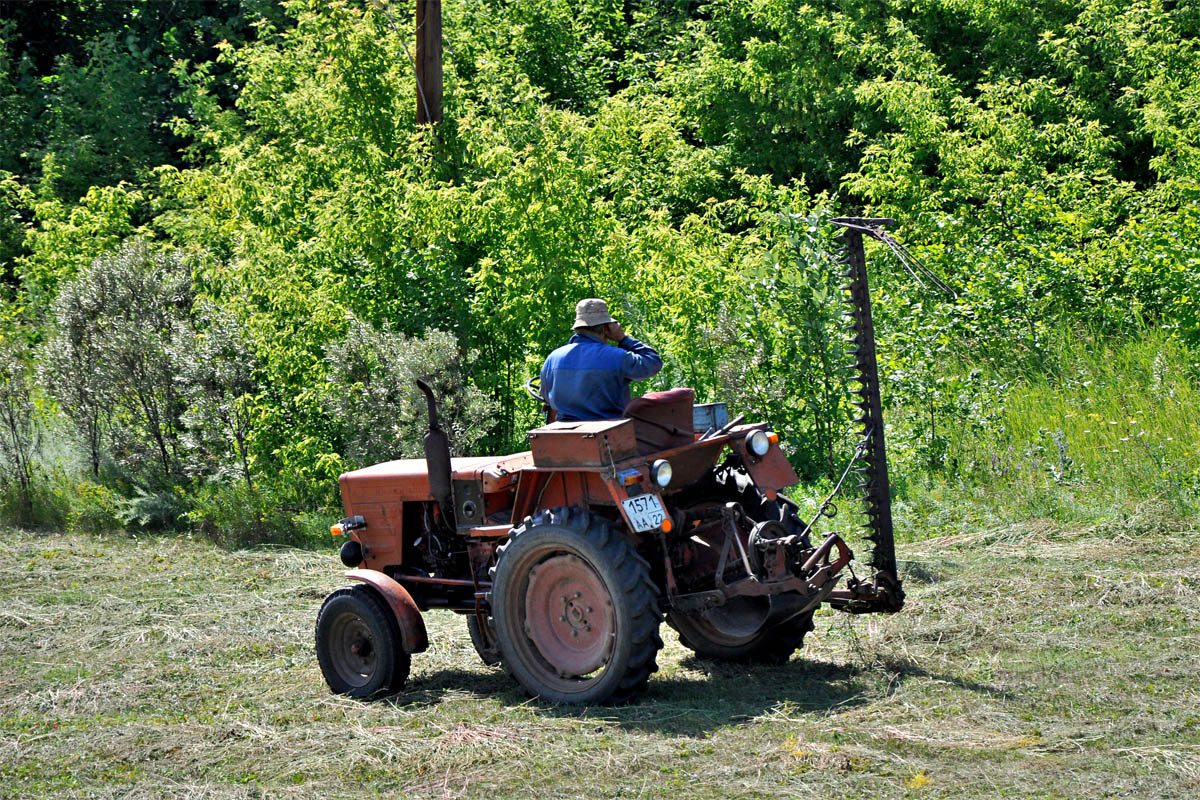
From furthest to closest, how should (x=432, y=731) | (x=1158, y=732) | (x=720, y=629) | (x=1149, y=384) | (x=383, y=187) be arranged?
(x=383, y=187)
(x=1149, y=384)
(x=720, y=629)
(x=432, y=731)
(x=1158, y=732)

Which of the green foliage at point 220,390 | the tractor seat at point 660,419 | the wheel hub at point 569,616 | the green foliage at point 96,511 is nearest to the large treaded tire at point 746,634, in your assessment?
the tractor seat at point 660,419

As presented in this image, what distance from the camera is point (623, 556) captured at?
6.12 metres

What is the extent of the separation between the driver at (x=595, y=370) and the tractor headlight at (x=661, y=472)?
572 millimetres

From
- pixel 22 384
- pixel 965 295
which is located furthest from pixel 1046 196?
pixel 22 384

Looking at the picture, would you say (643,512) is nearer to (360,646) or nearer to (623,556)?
(623,556)

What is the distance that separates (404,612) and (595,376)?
158cm

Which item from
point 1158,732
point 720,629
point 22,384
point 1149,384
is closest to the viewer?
point 1158,732

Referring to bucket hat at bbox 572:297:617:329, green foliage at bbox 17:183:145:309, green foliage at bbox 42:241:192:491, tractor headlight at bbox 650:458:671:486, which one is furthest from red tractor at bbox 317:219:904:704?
green foliage at bbox 17:183:145:309

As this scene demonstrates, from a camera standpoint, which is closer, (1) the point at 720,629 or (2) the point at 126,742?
(2) the point at 126,742

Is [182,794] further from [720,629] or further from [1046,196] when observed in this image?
[1046,196]

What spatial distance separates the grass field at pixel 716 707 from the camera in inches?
200

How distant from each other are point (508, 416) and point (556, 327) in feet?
4.11

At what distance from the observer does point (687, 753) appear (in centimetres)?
540

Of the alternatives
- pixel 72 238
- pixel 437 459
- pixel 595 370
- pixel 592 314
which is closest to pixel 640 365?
pixel 595 370
